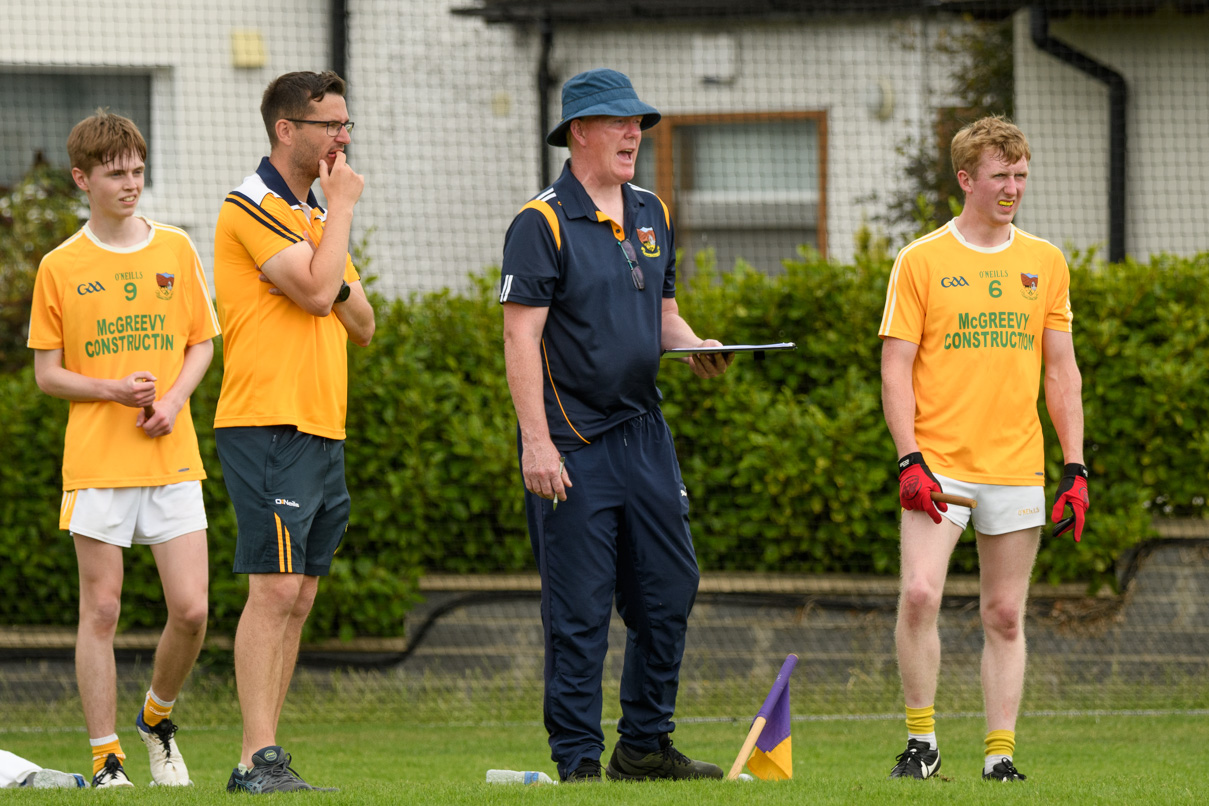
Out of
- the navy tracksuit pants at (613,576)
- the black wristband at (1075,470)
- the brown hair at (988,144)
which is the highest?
the brown hair at (988,144)

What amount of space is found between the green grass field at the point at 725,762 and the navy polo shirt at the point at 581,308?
120cm

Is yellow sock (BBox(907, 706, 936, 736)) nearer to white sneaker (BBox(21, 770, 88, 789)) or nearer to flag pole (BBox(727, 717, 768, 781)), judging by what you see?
Answer: flag pole (BBox(727, 717, 768, 781))

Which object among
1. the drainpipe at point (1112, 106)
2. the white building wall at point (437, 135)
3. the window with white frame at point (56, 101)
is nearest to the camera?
the drainpipe at point (1112, 106)

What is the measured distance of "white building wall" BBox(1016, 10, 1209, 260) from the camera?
9805mm

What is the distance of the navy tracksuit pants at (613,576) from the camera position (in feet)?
14.6

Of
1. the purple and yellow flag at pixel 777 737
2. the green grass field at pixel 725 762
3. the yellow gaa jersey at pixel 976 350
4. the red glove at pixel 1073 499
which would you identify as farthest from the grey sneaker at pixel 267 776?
the red glove at pixel 1073 499

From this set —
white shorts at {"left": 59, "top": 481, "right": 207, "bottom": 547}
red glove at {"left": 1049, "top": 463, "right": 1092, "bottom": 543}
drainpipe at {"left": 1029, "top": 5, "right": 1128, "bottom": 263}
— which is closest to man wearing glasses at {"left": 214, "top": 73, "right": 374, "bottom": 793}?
white shorts at {"left": 59, "top": 481, "right": 207, "bottom": 547}

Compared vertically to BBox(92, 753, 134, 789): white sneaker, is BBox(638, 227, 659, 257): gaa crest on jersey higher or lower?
higher

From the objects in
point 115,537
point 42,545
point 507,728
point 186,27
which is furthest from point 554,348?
point 186,27

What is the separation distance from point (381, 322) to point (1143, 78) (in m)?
5.88

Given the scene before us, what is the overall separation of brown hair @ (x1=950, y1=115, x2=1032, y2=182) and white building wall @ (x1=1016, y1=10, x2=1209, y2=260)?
5229 millimetres

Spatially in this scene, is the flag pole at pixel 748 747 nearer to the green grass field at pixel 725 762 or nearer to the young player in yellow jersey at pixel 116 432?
the green grass field at pixel 725 762

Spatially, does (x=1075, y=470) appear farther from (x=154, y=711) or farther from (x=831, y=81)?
(x=831, y=81)

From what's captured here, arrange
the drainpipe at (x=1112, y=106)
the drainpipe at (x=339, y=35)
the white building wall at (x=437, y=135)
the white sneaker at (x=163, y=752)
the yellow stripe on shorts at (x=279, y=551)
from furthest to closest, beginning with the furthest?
1. the white building wall at (x=437, y=135)
2. the drainpipe at (x=339, y=35)
3. the drainpipe at (x=1112, y=106)
4. the white sneaker at (x=163, y=752)
5. the yellow stripe on shorts at (x=279, y=551)
